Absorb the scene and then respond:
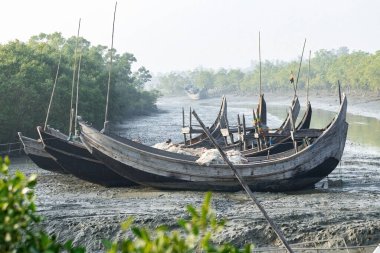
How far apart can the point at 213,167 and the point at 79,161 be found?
15.4ft

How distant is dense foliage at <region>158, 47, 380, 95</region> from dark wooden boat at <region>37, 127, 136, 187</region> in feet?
156

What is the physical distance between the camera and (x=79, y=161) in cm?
1984

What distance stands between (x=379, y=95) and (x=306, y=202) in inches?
2402

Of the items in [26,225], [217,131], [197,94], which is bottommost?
[197,94]

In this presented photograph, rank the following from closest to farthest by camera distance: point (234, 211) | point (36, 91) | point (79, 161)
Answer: point (234, 211), point (79, 161), point (36, 91)

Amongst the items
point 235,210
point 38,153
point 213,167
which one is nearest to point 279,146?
point 213,167

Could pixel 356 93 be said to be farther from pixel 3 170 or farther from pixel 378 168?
pixel 3 170

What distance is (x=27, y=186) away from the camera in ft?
13.1

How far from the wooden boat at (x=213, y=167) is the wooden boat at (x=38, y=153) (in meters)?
3.10

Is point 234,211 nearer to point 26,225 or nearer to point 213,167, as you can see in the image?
point 213,167

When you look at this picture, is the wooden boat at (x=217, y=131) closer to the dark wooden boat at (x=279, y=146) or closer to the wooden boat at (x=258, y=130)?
the wooden boat at (x=258, y=130)

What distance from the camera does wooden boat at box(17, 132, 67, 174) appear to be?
21.4m

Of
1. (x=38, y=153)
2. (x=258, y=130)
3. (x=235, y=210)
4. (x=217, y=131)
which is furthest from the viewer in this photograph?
(x=217, y=131)

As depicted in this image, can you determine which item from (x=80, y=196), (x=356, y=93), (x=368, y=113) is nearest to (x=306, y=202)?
(x=80, y=196)
